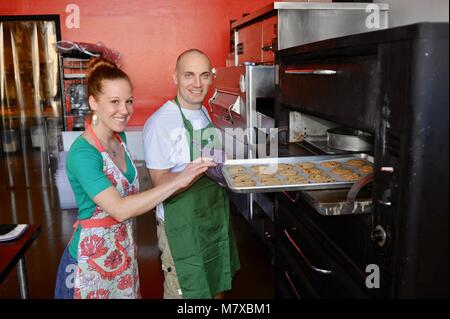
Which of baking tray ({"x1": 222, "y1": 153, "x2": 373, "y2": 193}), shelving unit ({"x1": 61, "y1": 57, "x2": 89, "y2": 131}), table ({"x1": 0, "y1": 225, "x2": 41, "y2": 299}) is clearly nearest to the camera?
baking tray ({"x1": 222, "y1": 153, "x2": 373, "y2": 193})

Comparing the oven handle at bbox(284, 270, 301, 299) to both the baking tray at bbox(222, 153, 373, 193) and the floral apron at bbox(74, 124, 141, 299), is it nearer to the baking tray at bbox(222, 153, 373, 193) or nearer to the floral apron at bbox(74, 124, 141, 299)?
the baking tray at bbox(222, 153, 373, 193)

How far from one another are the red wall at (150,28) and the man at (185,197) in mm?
3665

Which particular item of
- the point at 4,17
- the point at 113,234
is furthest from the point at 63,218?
the point at 113,234

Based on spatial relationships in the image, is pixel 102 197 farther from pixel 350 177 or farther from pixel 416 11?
pixel 416 11

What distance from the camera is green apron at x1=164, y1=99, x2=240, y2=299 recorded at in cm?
205

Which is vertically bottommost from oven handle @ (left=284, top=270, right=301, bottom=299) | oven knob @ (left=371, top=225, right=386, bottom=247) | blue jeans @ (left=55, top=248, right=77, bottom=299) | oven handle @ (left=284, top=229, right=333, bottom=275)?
oven handle @ (left=284, top=270, right=301, bottom=299)

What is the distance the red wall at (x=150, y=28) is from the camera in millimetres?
5488

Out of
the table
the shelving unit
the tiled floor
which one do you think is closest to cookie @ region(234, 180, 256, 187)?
the table

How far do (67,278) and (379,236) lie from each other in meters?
1.28

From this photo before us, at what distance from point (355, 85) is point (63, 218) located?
4.01m

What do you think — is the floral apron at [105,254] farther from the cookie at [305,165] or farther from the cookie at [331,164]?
the cookie at [331,164]

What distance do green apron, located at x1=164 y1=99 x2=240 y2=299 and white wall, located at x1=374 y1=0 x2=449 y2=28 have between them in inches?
49.8

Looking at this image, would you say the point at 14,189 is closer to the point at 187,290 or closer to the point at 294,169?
the point at 187,290

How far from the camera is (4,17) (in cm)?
546
